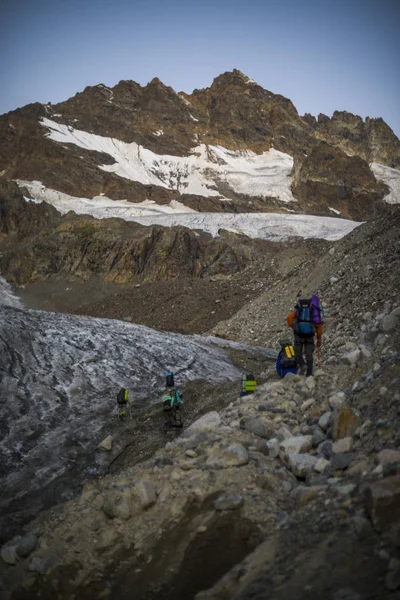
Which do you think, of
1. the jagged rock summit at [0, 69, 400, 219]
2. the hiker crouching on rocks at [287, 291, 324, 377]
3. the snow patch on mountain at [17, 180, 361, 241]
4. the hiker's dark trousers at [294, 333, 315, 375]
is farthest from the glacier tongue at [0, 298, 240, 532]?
the jagged rock summit at [0, 69, 400, 219]

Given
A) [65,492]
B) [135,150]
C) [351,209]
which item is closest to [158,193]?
[135,150]

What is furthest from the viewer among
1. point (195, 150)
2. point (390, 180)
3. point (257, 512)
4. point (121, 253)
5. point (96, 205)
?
point (195, 150)

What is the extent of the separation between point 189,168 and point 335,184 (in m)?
41.3

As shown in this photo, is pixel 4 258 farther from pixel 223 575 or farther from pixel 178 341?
pixel 223 575

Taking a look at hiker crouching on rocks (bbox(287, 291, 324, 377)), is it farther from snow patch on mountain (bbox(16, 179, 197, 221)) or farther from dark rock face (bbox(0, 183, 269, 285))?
snow patch on mountain (bbox(16, 179, 197, 221))

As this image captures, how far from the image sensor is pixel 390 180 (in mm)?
148000

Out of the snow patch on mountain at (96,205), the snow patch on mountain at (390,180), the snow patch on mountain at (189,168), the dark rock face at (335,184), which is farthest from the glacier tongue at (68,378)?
the snow patch on mountain at (390,180)

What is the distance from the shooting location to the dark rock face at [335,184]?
129 meters

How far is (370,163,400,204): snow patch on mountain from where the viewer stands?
5389 inches

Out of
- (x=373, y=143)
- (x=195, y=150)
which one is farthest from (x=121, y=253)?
(x=373, y=143)

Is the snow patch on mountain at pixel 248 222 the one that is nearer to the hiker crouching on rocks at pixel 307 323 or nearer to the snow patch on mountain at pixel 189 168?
the snow patch on mountain at pixel 189 168

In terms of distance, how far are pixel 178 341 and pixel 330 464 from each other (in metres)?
17.2

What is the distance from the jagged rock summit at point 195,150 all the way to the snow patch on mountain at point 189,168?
335 millimetres

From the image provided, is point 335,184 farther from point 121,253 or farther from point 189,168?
point 121,253
